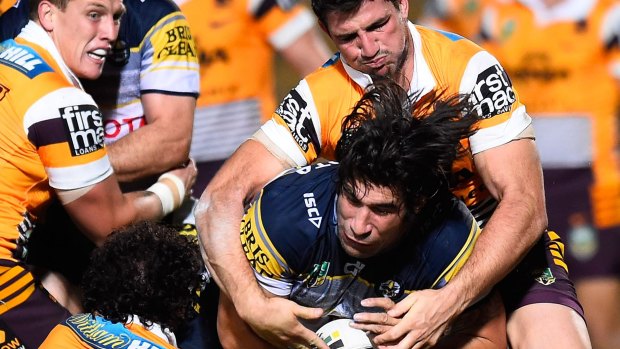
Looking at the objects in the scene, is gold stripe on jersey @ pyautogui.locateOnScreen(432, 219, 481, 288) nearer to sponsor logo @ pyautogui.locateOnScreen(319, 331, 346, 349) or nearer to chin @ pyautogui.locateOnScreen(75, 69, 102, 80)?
sponsor logo @ pyautogui.locateOnScreen(319, 331, 346, 349)

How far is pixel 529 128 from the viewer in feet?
13.4

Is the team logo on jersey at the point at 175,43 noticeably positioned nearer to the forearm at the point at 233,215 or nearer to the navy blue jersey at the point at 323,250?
the forearm at the point at 233,215

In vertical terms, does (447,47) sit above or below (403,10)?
below

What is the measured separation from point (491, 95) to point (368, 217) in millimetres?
687

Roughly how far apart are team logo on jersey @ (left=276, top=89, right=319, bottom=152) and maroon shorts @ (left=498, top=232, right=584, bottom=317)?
2.98ft

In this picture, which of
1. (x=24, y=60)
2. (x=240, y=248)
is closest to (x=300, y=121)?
(x=240, y=248)

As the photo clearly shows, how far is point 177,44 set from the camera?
15.5ft

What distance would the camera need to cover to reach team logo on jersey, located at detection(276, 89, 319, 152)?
4094 mm

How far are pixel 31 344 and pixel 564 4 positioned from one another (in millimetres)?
3010

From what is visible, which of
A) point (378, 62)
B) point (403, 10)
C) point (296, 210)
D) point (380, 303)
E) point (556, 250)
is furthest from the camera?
point (556, 250)

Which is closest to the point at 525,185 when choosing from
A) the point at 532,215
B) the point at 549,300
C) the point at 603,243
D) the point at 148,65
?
the point at 532,215

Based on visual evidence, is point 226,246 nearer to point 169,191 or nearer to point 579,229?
point 169,191

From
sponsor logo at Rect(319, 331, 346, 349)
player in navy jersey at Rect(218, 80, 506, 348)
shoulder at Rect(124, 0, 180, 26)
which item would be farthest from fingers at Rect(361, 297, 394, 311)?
shoulder at Rect(124, 0, 180, 26)

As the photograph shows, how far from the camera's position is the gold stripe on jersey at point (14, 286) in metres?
4.04
